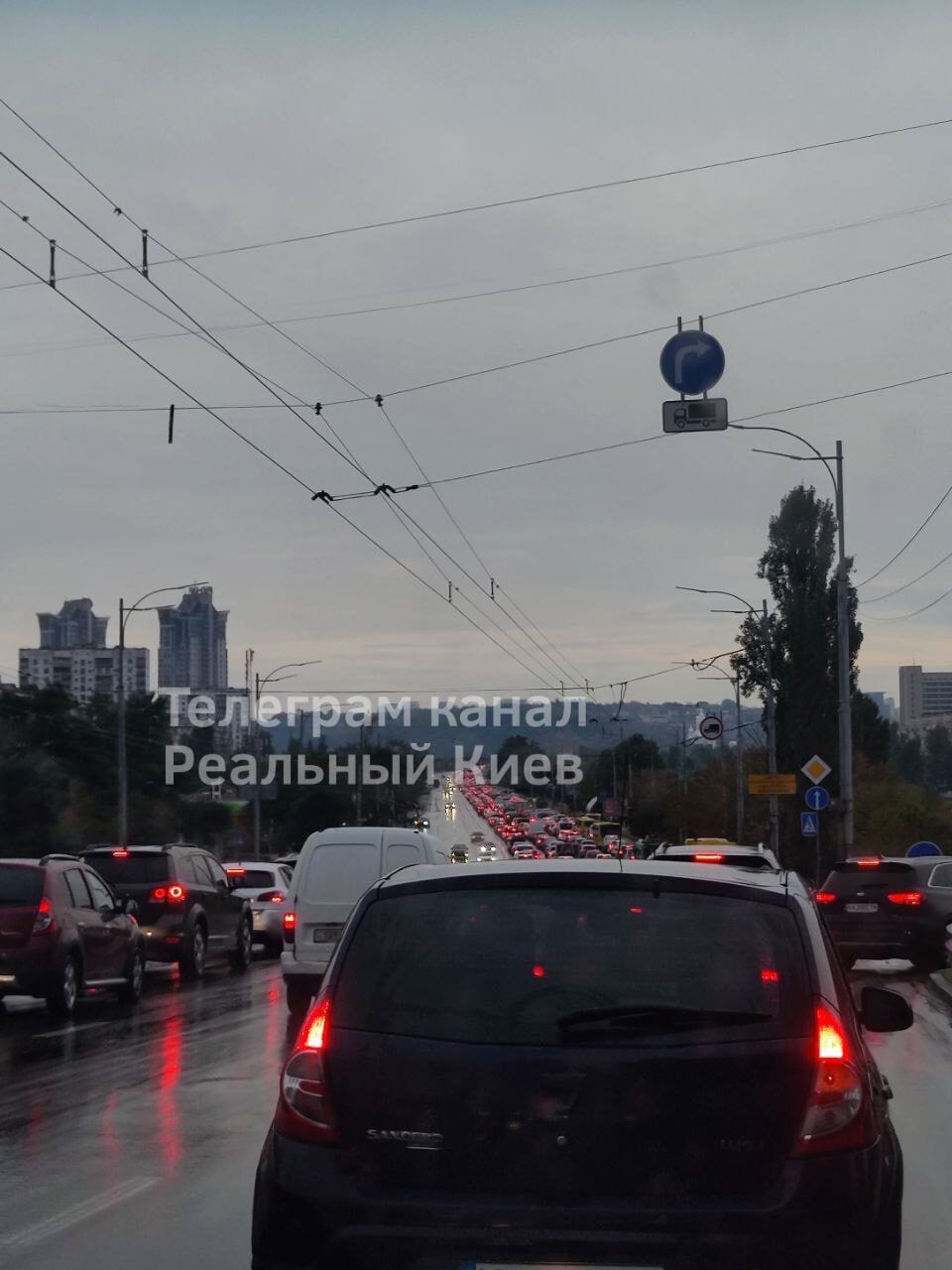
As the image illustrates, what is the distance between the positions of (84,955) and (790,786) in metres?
31.7

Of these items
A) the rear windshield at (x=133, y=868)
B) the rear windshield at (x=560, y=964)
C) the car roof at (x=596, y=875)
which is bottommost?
the rear windshield at (x=133, y=868)

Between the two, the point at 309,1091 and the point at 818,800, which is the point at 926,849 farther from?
the point at 309,1091

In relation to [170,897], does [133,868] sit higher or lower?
higher

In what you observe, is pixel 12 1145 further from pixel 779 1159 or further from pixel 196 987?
pixel 196 987

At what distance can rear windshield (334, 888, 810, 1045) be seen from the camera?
4.73 metres

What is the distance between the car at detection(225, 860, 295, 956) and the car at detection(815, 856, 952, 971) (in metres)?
10.1

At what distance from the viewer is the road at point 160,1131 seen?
7.02m

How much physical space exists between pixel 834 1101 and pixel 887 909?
18.7 metres

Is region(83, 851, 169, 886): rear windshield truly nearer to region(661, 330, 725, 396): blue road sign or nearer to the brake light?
the brake light

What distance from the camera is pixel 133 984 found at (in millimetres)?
19719

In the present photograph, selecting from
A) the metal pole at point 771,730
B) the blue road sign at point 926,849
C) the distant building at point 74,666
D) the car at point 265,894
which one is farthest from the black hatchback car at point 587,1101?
the distant building at point 74,666

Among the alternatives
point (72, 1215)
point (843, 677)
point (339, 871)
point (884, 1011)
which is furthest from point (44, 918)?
point (843, 677)

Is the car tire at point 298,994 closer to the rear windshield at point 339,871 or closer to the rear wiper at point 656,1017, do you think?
the rear windshield at point 339,871

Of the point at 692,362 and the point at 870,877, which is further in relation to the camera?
the point at 870,877
